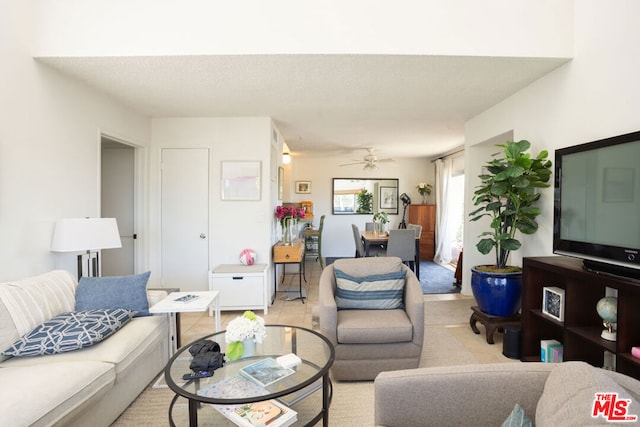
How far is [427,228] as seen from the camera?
7.28 meters

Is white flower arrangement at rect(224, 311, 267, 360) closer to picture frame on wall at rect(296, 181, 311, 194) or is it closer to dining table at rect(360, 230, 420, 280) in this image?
dining table at rect(360, 230, 420, 280)

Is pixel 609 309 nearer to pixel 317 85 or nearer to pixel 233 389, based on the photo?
pixel 233 389

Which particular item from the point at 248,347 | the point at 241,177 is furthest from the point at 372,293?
the point at 241,177

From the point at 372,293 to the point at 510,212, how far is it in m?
1.52

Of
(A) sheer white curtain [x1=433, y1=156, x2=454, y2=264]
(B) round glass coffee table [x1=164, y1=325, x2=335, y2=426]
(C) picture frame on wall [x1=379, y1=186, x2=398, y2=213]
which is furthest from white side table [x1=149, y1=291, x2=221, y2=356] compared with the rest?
(C) picture frame on wall [x1=379, y1=186, x2=398, y2=213]

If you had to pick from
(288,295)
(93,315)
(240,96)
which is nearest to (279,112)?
(240,96)

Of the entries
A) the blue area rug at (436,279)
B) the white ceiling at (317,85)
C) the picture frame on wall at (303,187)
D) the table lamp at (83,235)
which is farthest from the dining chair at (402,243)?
the table lamp at (83,235)

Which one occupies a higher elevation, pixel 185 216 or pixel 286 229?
pixel 185 216

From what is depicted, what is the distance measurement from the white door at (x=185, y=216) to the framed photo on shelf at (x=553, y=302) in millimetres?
3648

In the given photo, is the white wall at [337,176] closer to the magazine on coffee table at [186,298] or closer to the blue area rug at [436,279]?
the blue area rug at [436,279]

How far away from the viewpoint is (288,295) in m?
4.54

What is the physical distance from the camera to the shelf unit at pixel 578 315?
69.8 inches

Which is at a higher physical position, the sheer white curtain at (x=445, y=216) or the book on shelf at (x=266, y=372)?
the sheer white curtain at (x=445, y=216)

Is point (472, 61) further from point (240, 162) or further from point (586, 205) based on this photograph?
point (240, 162)
